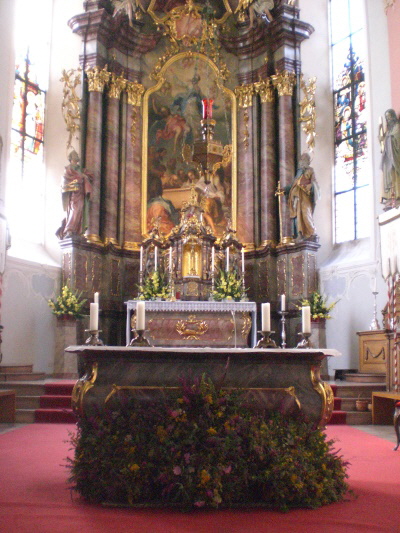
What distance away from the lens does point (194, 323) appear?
13648mm

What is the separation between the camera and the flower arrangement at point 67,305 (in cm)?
1355

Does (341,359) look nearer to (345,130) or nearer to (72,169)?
(345,130)

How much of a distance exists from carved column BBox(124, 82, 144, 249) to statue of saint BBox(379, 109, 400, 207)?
20.0 feet

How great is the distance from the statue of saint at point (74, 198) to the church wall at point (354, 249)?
19.1ft

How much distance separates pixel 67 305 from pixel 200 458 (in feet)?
31.8

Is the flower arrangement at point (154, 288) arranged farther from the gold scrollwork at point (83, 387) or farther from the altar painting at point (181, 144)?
the gold scrollwork at point (83, 387)

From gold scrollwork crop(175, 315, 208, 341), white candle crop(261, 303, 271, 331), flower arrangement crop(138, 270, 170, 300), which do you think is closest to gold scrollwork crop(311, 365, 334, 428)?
white candle crop(261, 303, 271, 331)

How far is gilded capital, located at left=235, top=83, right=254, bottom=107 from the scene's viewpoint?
16391 millimetres

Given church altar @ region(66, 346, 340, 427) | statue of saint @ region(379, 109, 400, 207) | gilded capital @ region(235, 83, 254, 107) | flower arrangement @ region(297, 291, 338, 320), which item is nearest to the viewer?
church altar @ region(66, 346, 340, 427)

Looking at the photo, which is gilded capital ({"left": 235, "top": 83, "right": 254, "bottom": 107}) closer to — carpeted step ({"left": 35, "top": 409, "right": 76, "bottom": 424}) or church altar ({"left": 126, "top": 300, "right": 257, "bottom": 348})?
church altar ({"left": 126, "top": 300, "right": 257, "bottom": 348})

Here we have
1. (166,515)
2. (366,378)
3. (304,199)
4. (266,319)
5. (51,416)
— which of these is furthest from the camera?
(304,199)

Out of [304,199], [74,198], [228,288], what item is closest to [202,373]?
[228,288]

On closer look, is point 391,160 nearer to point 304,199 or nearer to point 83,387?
point 304,199

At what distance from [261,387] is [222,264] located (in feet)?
33.9
